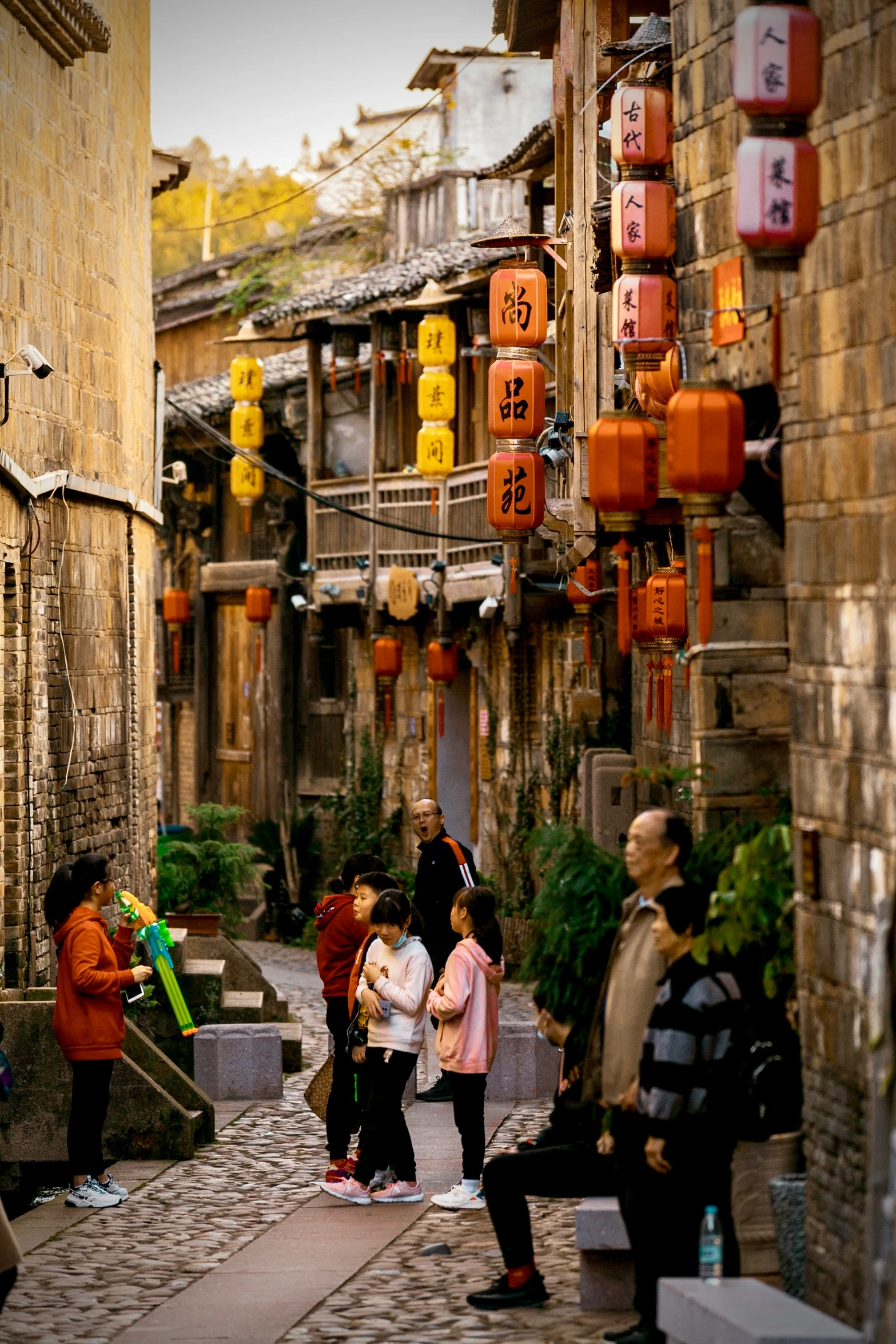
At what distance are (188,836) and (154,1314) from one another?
17.7m

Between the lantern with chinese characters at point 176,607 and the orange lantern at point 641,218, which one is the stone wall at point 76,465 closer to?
the orange lantern at point 641,218

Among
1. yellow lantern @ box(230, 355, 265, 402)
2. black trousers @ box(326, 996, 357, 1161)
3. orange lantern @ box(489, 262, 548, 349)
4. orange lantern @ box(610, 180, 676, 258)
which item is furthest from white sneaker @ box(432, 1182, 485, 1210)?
yellow lantern @ box(230, 355, 265, 402)

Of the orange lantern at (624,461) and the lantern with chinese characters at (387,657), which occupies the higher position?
the orange lantern at (624,461)

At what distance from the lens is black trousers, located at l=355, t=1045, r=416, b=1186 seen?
9828 mm

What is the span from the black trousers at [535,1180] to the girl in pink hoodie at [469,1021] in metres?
1.89

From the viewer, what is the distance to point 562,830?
8.59 m

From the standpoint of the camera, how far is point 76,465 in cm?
1516

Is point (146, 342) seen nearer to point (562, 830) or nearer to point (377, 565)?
point (377, 565)

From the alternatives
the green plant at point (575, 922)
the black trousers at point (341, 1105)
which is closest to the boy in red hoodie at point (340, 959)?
the black trousers at point (341, 1105)

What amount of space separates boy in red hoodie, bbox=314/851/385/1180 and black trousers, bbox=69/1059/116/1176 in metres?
1.24

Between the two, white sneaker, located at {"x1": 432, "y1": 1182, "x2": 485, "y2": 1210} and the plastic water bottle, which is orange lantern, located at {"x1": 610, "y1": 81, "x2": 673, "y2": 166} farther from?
the plastic water bottle

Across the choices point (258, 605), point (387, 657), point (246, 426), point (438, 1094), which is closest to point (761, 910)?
point (438, 1094)

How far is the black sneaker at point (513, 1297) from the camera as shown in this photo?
25.9 ft

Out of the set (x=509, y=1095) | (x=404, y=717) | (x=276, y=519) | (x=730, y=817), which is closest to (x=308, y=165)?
(x=276, y=519)
